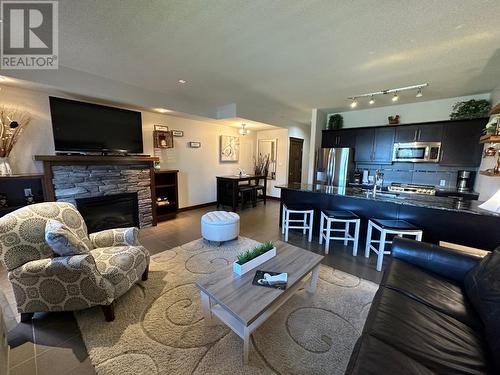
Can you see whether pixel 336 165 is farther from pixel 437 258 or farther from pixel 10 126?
pixel 10 126

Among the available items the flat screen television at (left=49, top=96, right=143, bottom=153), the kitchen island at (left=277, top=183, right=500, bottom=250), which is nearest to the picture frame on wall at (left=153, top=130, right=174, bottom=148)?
the flat screen television at (left=49, top=96, right=143, bottom=153)

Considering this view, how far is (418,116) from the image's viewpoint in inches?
178

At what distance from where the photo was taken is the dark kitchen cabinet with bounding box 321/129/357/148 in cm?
505

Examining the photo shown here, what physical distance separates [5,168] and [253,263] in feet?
11.4

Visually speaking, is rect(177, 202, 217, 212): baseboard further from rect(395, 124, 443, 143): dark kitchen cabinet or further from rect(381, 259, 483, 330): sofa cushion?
rect(395, 124, 443, 143): dark kitchen cabinet

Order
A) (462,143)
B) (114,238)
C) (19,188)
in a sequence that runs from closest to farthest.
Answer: (114,238)
(19,188)
(462,143)

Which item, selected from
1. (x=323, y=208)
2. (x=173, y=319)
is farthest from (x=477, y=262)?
(x=173, y=319)

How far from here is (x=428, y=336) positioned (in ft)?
3.63

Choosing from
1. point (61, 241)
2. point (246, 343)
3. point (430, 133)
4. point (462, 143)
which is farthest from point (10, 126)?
point (462, 143)

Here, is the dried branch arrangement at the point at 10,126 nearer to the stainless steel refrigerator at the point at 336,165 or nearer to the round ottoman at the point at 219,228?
the round ottoman at the point at 219,228

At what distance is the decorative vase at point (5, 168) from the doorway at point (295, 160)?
5.92 meters

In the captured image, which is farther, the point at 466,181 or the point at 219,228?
the point at 466,181

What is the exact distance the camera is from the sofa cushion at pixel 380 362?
86cm

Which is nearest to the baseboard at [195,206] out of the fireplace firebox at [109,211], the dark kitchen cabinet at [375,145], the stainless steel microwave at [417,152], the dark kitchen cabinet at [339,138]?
the fireplace firebox at [109,211]
